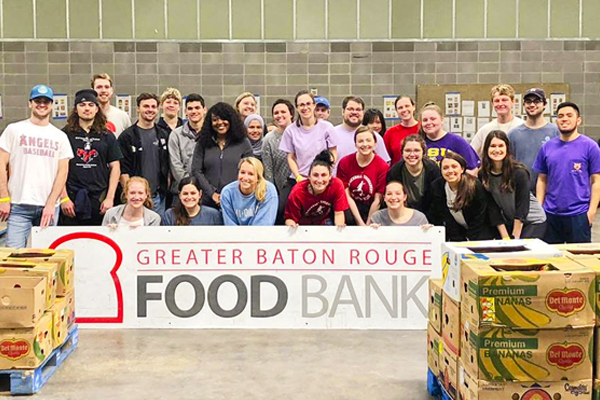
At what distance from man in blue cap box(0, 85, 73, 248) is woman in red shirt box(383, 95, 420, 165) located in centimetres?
335

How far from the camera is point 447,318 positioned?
16.5ft

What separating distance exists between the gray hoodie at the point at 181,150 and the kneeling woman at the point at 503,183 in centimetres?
285

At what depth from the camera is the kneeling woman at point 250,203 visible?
7.41 meters

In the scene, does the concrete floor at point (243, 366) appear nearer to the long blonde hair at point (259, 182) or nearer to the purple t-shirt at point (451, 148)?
the long blonde hair at point (259, 182)

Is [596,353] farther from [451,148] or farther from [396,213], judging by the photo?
[451,148]

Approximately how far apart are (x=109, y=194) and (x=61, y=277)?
6.00 feet

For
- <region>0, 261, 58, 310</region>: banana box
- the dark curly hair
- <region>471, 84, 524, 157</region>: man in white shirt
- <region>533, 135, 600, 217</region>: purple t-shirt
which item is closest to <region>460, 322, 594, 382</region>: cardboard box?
<region>0, 261, 58, 310</region>: banana box

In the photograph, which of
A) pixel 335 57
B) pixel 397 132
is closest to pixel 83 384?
pixel 397 132

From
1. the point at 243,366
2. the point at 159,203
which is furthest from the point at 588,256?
the point at 159,203

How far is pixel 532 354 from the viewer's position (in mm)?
4395

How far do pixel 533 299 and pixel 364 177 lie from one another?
3.51 m

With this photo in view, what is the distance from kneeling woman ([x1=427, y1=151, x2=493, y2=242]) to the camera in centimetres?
709

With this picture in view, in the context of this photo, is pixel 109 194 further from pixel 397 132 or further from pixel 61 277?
pixel 397 132

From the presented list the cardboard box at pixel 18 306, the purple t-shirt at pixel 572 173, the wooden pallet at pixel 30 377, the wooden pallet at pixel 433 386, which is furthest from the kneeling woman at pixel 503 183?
the cardboard box at pixel 18 306
